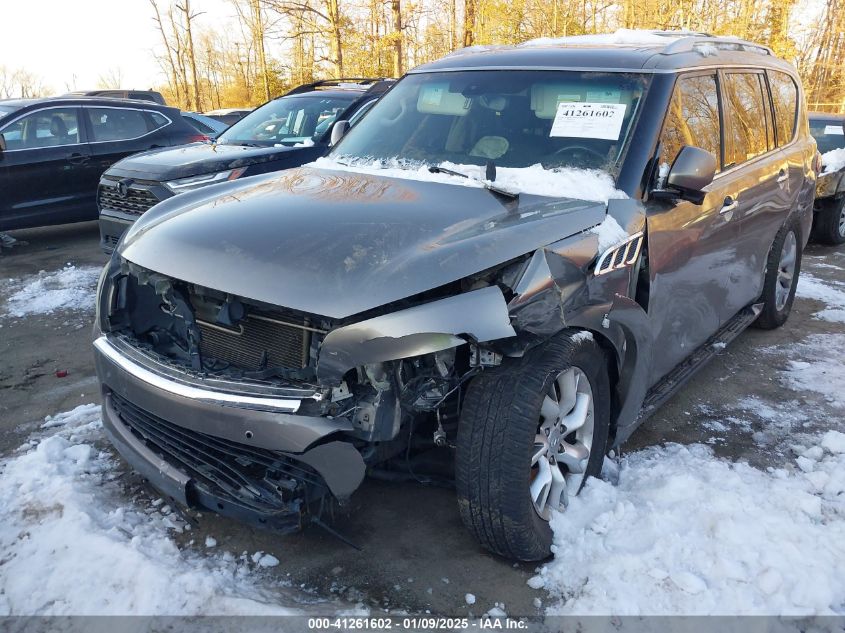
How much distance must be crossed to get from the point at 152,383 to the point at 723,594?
2.18 metres

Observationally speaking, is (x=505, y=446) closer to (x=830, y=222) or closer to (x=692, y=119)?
(x=692, y=119)

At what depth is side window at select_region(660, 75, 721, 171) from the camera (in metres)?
3.21

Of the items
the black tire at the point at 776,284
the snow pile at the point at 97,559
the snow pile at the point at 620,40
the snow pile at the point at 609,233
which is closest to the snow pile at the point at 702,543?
the snow pile at the point at 609,233

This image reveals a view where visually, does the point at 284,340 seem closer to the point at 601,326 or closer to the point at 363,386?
the point at 363,386

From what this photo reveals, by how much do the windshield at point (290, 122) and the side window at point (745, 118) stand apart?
170 inches

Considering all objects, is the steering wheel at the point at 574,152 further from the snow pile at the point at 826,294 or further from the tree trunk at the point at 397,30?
the tree trunk at the point at 397,30

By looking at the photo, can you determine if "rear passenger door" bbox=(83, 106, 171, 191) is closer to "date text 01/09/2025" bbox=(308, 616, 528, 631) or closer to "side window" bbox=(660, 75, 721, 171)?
"side window" bbox=(660, 75, 721, 171)

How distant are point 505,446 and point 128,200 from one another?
5.38 meters

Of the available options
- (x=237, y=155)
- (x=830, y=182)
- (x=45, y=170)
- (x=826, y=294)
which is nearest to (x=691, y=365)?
(x=826, y=294)

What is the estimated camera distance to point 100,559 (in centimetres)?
260

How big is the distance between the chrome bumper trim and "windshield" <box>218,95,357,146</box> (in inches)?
192

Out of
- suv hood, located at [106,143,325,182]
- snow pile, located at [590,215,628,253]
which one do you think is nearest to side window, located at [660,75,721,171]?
snow pile, located at [590,215,628,253]

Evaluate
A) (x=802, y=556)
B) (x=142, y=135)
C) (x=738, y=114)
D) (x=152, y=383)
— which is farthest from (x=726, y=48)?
(x=142, y=135)

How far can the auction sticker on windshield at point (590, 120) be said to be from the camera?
124 inches
